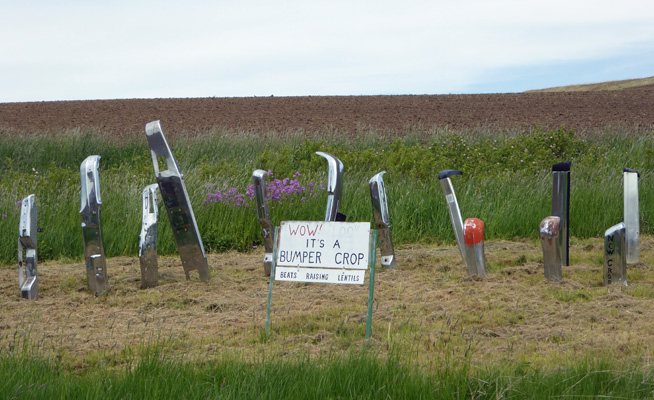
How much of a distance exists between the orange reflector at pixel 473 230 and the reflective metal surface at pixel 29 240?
3.72m

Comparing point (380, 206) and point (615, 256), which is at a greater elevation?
point (380, 206)

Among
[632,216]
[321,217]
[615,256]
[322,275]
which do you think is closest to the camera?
[322,275]

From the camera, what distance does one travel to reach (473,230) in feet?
18.9

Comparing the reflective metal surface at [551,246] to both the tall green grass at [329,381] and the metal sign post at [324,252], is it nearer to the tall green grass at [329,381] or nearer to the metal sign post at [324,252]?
the metal sign post at [324,252]

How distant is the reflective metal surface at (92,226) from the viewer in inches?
216

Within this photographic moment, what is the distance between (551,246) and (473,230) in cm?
67

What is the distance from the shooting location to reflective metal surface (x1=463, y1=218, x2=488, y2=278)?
575 cm

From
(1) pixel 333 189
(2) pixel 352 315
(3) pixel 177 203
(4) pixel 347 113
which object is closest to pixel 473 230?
(1) pixel 333 189

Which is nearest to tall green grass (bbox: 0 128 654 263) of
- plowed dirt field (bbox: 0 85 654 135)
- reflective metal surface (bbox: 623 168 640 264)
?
reflective metal surface (bbox: 623 168 640 264)

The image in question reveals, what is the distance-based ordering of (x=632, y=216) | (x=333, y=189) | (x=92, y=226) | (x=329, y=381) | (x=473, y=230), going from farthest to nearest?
(x=632, y=216) < (x=333, y=189) < (x=473, y=230) < (x=92, y=226) < (x=329, y=381)

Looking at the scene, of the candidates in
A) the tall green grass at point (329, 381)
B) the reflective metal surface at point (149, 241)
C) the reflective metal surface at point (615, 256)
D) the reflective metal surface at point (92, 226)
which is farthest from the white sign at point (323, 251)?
the reflective metal surface at point (615, 256)

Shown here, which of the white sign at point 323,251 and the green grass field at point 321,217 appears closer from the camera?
the green grass field at point 321,217

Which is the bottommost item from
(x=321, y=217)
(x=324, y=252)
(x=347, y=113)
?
(x=324, y=252)

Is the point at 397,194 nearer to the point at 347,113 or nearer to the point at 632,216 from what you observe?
the point at 632,216
